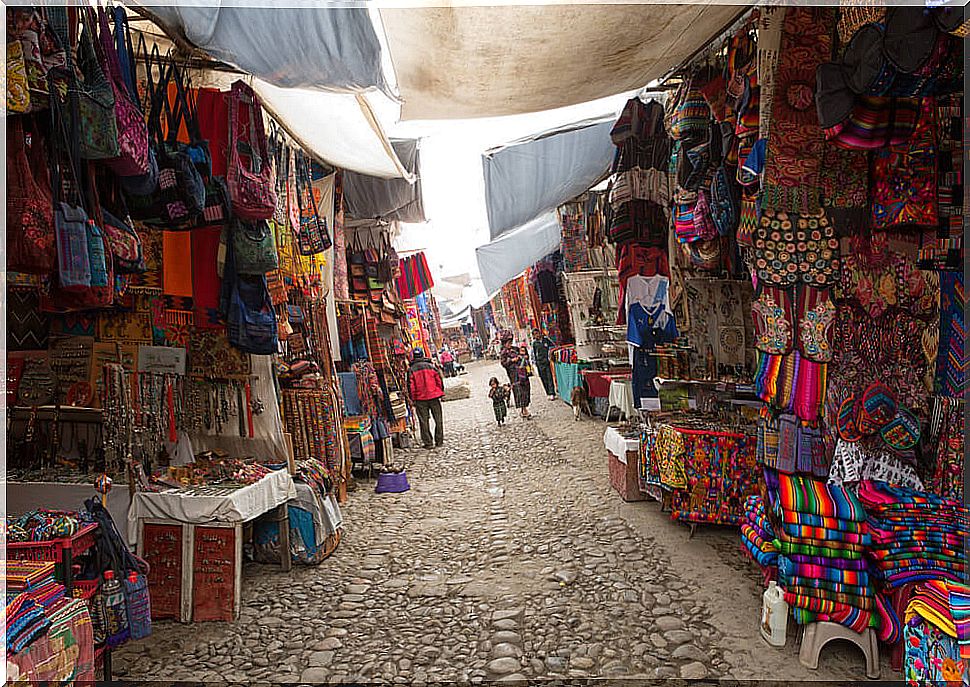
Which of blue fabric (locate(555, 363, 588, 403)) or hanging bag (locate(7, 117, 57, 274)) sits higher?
hanging bag (locate(7, 117, 57, 274))

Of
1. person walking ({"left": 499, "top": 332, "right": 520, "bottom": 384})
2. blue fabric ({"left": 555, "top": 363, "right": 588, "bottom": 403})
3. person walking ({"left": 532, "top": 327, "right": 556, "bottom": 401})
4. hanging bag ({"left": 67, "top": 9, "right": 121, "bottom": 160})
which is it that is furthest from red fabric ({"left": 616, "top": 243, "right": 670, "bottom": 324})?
person walking ({"left": 532, "top": 327, "right": 556, "bottom": 401})

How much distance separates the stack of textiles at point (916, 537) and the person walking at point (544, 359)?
37.3 feet

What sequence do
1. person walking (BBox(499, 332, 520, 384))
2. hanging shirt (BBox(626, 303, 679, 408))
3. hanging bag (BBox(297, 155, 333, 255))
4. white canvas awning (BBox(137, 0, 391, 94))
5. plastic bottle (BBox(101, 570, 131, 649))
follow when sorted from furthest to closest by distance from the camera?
person walking (BBox(499, 332, 520, 384)) → hanging shirt (BBox(626, 303, 679, 408)) → hanging bag (BBox(297, 155, 333, 255)) → plastic bottle (BBox(101, 570, 131, 649)) → white canvas awning (BBox(137, 0, 391, 94))

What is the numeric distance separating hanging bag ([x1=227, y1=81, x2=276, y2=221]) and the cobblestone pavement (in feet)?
7.93

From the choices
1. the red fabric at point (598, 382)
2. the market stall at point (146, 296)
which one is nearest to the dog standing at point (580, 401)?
the red fabric at point (598, 382)

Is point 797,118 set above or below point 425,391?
above

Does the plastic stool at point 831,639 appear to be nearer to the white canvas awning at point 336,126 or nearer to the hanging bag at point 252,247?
the hanging bag at point 252,247

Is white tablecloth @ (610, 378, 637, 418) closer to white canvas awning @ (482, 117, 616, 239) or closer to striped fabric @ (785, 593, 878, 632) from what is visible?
white canvas awning @ (482, 117, 616, 239)

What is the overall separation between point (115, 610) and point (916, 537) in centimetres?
362

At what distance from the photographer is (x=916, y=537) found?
127 inches

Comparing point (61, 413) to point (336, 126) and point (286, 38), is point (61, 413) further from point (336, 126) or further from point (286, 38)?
point (336, 126)

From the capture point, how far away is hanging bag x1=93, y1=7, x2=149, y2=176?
2779 mm

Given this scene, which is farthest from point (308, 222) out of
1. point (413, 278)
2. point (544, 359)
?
point (544, 359)

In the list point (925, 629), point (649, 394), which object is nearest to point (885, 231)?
point (925, 629)
